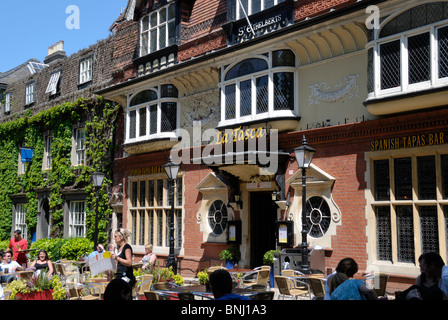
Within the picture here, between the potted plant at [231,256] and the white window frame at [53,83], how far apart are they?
1501 cm

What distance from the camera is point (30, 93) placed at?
2762 centimetres

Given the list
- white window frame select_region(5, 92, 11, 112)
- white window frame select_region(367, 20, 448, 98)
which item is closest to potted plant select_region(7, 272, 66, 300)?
white window frame select_region(367, 20, 448, 98)

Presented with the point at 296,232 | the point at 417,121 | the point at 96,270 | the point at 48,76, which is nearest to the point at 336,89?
the point at 417,121

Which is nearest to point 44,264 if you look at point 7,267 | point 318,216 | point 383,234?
point 7,267

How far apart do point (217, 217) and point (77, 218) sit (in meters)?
9.03

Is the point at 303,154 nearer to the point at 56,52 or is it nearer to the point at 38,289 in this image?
the point at 38,289

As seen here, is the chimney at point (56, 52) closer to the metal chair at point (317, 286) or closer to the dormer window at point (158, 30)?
the dormer window at point (158, 30)

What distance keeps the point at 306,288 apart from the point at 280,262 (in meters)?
1.91

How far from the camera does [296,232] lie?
44.3 ft

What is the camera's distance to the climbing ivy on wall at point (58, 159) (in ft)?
69.4

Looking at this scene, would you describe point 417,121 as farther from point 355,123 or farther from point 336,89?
point 336,89

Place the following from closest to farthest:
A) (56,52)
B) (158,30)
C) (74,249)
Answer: (158,30) < (74,249) < (56,52)

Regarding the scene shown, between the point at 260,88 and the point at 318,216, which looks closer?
the point at 318,216

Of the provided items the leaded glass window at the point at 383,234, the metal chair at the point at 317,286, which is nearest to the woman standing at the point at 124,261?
the metal chair at the point at 317,286
